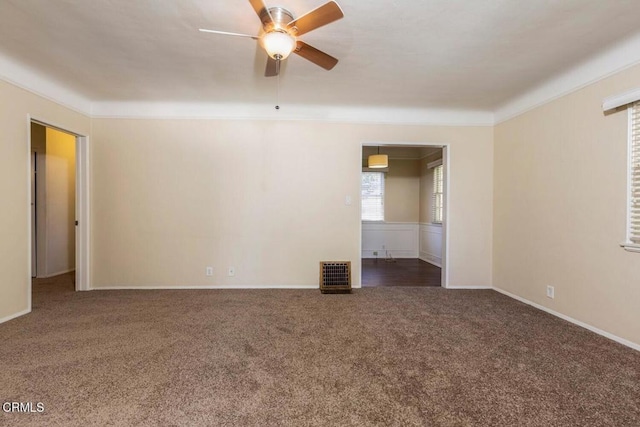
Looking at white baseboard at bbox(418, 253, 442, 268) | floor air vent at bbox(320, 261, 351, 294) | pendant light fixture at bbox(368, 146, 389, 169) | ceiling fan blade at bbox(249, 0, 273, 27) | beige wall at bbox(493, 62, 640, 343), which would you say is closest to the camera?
ceiling fan blade at bbox(249, 0, 273, 27)

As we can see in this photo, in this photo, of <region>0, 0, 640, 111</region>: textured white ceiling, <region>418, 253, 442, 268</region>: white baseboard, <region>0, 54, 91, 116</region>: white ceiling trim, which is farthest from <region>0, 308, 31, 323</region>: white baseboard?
<region>418, 253, 442, 268</region>: white baseboard

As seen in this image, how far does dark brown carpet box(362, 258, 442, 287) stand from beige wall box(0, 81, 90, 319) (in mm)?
3899

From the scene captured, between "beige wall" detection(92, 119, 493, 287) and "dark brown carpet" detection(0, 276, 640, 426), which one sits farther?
"beige wall" detection(92, 119, 493, 287)

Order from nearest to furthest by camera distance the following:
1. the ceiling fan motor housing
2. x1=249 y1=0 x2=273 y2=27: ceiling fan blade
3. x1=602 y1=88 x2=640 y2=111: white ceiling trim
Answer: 1. x1=249 y1=0 x2=273 y2=27: ceiling fan blade
2. the ceiling fan motor housing
3. x1=602 y1=88 x2=640 y2=111: white ceiling trim

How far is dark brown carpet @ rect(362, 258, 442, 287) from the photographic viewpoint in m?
4.42

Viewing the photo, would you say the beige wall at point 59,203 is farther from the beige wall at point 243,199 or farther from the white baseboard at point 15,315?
the white baseboard at point 15,315

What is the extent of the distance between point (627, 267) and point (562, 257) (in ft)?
1.92

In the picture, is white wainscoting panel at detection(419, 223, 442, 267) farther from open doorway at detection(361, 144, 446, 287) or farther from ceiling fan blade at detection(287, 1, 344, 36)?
ceiling fan blade at detection(287, 1, 344, 36)

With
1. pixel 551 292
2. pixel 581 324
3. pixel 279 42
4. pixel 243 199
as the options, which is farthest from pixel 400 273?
pixel 279 42

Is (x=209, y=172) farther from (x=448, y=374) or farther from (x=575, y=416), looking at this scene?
(x=575, y=416)

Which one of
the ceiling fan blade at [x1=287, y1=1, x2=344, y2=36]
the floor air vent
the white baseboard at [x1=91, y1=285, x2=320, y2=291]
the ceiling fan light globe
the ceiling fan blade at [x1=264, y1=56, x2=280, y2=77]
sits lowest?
the white baseboard at [x1=91, y1=285, x2=320, y2=291]

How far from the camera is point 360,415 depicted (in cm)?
154

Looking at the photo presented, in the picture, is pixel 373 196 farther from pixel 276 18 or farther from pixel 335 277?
pixel 276 18

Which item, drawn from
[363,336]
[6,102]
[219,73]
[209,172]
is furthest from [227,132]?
[363,336]
